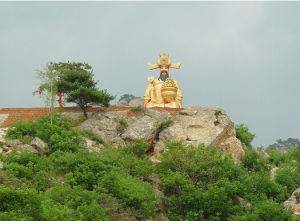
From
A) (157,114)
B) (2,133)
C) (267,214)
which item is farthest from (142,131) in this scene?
(267,214)

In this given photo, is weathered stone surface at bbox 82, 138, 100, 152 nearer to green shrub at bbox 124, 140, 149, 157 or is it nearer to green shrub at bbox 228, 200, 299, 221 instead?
green shrub at bbox 124, 140, 149, 157

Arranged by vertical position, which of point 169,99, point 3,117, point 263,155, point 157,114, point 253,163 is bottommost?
point 253,163

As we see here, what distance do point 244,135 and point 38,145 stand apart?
34.8 feet

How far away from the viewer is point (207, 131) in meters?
16.4

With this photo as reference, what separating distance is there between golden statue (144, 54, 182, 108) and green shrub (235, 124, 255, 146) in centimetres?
338

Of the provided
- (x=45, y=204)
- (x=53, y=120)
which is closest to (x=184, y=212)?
(x=45, y=204)

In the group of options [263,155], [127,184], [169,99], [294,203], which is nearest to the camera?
[127,184]

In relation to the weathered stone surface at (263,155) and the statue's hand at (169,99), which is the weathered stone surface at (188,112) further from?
the weathered stone surface at (263,155)

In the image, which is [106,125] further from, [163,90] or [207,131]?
[207,131]

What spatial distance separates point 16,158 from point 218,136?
8047mm

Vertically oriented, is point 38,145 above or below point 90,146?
above

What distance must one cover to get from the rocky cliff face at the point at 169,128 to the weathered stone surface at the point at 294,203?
3571 millimetres

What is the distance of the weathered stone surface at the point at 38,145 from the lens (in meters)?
13.3

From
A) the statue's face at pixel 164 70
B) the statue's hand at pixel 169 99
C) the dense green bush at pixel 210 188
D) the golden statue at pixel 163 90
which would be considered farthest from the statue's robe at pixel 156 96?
the dense green bush at pixel 210 188
